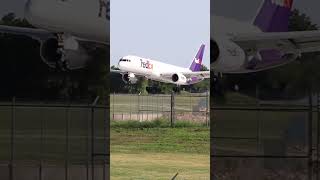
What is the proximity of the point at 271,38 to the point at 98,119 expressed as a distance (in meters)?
1.90

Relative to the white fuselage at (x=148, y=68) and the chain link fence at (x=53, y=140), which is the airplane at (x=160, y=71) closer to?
the white fuselage at (x=148, y=68)

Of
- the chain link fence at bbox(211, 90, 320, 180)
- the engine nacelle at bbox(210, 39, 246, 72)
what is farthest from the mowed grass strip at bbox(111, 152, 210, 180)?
the engine nacelle at bbox(210, 39, 246, 72)

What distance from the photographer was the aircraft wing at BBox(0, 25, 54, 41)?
523 centimetres

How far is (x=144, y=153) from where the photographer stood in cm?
1118

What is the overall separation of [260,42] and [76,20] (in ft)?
6.05

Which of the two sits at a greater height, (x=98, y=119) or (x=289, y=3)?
(x=289, y=3)

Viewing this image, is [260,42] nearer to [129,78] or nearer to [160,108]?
[160,108]

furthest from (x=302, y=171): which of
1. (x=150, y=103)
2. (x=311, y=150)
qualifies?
(x=150, y=103)

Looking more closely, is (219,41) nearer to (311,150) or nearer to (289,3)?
(289,3)

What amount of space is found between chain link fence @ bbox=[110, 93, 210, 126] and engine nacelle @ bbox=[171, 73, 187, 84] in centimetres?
553

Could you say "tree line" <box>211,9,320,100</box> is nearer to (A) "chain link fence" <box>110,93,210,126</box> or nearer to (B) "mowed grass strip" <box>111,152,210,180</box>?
(B) "mowed grass strip" <box>111,152,210,180</box>

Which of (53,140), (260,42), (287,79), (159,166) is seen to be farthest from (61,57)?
(159,166)

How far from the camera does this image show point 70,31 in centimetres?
529

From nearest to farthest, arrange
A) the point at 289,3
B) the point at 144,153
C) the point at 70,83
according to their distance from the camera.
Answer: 1. the point at 289,3
2. the point at 70,83
3. the point at 144,153
